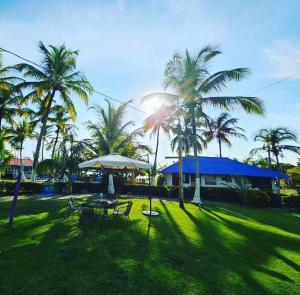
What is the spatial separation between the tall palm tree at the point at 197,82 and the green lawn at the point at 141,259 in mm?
8976

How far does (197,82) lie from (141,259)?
13.0m

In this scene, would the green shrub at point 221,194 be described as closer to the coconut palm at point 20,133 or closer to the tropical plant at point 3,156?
the tropical plant at point 3,156

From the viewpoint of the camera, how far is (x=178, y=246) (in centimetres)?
690

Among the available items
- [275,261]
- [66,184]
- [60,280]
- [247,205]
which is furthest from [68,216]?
[247,205]

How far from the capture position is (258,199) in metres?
19.4

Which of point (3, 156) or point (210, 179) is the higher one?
point (3, 156)

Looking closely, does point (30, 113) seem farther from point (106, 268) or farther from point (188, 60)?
point (106, 268)

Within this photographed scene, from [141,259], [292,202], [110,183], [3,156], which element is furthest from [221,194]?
[141,259]

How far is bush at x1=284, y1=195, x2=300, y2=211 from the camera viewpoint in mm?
19328

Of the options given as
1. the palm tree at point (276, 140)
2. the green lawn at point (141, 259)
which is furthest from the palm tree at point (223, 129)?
the green lawn at point (141, 259)

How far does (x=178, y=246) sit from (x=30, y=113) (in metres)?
28.6

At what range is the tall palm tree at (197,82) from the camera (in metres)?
16.0

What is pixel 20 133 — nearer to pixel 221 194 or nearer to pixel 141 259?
pixel 221 194

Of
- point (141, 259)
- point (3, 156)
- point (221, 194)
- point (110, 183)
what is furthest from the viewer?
point (221, 194)
